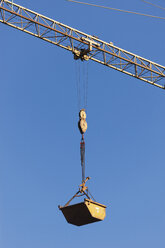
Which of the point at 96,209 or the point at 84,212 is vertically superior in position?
the point at 96,209

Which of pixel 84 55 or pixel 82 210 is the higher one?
pixel 84 55

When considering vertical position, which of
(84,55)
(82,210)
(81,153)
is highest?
(84,55)

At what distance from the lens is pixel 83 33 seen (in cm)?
5478

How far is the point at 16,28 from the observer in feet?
174

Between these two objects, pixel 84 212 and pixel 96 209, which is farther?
pixel 96 209

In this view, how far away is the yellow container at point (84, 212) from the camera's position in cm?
3828

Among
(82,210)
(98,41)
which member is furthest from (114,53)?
(82,210)

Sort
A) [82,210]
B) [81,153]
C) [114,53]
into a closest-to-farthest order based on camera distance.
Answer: [82,210] → [81,153] → [114,53]

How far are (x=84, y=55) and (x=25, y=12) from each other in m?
5.26

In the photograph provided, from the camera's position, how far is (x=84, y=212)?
38.5 m

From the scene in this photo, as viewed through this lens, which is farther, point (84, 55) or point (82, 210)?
point (84, 55)

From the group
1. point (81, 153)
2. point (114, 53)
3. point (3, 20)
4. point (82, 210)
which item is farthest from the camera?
point (114, 53)

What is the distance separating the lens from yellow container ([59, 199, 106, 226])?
38284 millimetres

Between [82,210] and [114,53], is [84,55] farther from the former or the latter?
[82,210]
